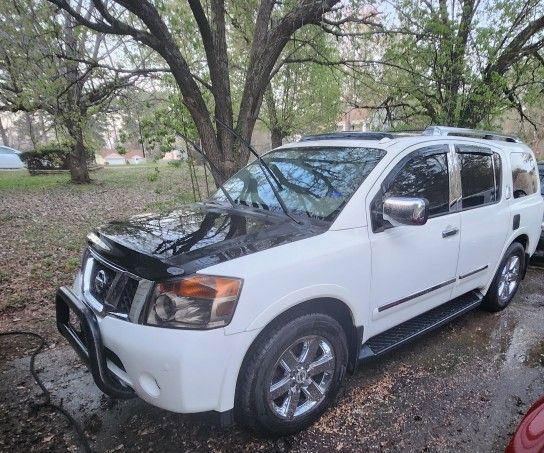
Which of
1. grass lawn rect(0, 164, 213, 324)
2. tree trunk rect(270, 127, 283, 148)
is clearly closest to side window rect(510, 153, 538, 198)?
grass lawn rect(0, 164, 213, 324)

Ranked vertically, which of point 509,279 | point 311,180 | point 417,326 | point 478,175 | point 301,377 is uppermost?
point 311,180

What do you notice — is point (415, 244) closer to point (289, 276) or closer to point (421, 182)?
point (421, 182)

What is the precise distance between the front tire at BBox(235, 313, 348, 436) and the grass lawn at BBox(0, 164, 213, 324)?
2684mm

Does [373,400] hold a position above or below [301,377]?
below

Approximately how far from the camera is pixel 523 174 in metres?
4.39

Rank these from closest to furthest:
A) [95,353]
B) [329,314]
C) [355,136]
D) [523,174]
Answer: [95,353], [329,314], [355,136], [523,174]

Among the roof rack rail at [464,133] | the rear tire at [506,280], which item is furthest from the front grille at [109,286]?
→ the rear tire at [506,280]

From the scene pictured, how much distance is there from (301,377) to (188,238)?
3.83 feet

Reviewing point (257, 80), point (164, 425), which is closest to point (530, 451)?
point (164, 425)

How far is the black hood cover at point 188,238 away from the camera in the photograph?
217cm

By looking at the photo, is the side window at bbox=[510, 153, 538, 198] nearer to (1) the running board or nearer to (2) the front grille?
(1) the running board

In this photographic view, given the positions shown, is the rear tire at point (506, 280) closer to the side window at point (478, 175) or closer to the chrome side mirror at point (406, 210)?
the side window at point (478, 175)

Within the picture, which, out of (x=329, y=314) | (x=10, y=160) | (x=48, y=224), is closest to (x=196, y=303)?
(x=329, y=314)

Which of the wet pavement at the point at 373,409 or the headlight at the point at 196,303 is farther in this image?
the wet pavement at the point at 373,409
